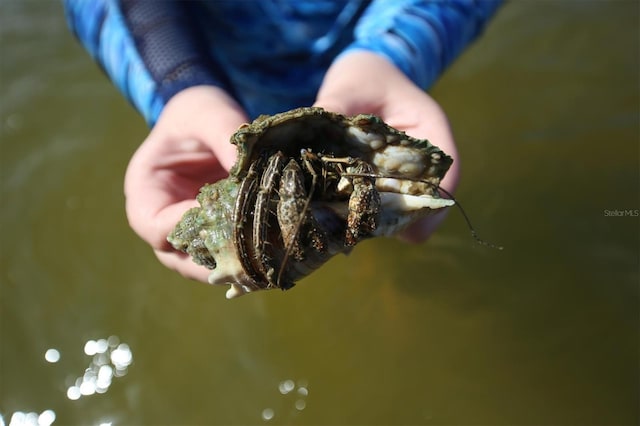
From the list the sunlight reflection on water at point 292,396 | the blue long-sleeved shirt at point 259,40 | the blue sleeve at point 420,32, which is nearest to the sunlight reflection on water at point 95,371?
the sunlight reflection on water at point 292,396

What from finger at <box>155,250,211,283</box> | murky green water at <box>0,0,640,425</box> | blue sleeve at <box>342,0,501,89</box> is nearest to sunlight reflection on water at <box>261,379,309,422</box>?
murky green water at <box>0,0,640,425</box>

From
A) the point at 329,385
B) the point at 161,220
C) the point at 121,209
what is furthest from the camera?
the point at 121,209

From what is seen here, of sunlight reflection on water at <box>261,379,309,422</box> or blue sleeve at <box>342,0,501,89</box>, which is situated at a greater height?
blue sleeve at <box>342,0,501,89</box>

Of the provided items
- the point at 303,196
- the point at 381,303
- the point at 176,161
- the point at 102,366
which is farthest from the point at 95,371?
the point at 303,196

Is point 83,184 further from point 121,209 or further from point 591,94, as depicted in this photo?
point 591,94

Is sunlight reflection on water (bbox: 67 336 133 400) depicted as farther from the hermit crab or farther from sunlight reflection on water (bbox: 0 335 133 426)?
the hermit crab

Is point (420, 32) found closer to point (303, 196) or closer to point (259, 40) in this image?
point (259, 40)

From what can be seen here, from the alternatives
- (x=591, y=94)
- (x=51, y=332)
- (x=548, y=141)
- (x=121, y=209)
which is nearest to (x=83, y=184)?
(x=121, y=209)
